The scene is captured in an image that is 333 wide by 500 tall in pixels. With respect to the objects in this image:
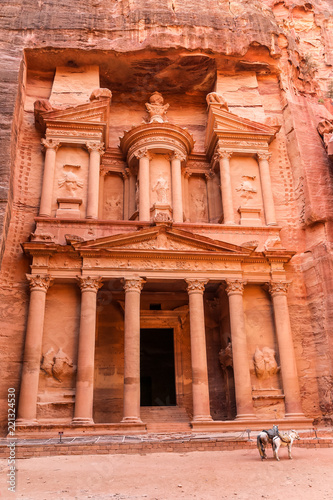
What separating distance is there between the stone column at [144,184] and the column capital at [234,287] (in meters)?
4.13

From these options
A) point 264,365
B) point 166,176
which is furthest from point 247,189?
point 264,365

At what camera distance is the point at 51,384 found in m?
13.6

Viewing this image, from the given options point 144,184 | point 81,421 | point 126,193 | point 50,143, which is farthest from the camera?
point 126,193

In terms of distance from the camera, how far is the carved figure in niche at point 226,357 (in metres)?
15.2

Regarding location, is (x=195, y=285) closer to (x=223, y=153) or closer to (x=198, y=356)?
(x=198, y=356)

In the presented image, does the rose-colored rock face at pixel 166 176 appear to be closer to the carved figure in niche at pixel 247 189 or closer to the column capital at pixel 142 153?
the carved figure in niche at pixel 247 189

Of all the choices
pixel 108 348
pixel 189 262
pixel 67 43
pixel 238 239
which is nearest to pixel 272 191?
pixel 238 239

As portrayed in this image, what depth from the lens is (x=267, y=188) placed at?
57.6 feet

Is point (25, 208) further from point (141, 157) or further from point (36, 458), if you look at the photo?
point (36, 458)

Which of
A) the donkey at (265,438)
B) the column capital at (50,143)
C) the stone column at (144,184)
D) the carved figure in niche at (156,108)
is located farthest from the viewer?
the carved figure in niche at (156,108)

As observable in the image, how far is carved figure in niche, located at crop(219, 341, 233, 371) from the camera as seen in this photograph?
15175mm

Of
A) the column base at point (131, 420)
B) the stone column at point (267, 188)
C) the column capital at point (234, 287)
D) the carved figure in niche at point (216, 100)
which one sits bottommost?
the column base at point (131, 420)

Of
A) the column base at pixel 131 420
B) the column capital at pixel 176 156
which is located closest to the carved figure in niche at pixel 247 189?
the column capital at pixel 176 156

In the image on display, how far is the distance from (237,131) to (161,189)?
4178 mm
